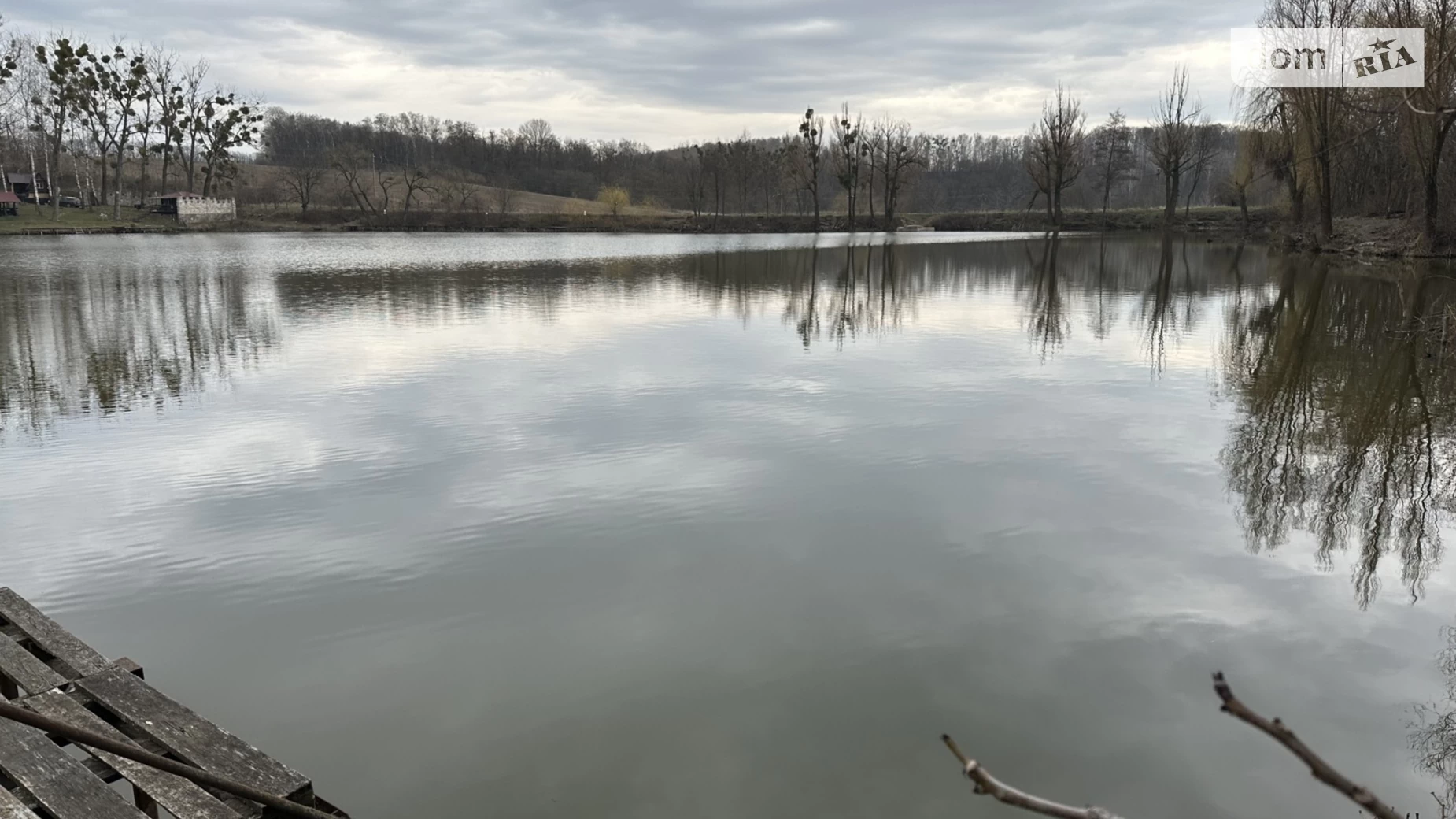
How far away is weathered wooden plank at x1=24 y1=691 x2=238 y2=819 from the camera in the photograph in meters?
3.21

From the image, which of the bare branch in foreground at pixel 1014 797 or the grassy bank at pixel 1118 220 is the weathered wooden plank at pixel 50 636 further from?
the grassy bank at pixel 1118 220

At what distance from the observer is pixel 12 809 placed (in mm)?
3188

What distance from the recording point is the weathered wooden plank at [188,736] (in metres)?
3.36

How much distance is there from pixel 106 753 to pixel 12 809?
39cm

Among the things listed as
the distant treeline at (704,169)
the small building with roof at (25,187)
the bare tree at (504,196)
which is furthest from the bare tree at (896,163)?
the small building with roof at (25,187)

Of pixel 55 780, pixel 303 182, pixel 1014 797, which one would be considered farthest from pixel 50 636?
pixel 303 182

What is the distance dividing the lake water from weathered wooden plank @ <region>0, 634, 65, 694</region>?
0.78m

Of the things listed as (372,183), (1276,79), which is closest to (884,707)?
(1276,79)

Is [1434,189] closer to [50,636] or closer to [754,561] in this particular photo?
[754,561]

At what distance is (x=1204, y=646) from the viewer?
17.0 ft

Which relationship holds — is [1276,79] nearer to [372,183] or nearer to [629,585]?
[629,585]

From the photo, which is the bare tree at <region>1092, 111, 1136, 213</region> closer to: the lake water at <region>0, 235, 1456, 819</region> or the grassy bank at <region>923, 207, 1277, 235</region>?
the grassy bank at <region>923, 207, 1277, 235</region>

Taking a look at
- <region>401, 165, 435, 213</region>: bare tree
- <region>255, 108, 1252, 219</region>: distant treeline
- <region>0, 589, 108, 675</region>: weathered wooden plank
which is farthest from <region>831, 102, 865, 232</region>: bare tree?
<region>0, 589, 108, 675</region>: weathered wooden plank

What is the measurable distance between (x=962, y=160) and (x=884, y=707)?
455 feet
